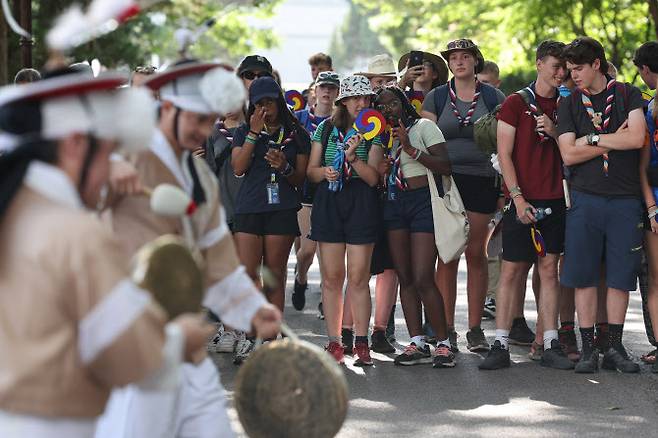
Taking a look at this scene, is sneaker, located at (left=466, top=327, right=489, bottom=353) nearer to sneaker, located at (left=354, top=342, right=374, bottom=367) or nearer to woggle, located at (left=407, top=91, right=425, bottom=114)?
sneaker, located at (left=354, top=342, right=374, bottom=367)

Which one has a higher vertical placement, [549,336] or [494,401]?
[549,336]

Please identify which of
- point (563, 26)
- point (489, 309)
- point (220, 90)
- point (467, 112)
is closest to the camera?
point (220, 90)

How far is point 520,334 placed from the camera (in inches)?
439

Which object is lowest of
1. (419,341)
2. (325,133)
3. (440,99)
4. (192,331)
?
(419,341)

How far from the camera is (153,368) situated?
361cm

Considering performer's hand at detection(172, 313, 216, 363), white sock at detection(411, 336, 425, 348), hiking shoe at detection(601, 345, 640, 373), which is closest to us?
performer's hand at detection(172, 313, 216, 363)

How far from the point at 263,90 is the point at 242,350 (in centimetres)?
196

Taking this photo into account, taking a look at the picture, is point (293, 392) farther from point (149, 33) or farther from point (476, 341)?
point (149, 33)

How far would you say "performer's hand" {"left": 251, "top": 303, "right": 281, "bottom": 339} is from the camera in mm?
5023

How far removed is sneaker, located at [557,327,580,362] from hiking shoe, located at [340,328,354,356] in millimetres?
1590

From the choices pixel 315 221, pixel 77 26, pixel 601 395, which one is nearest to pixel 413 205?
pixel 315 221

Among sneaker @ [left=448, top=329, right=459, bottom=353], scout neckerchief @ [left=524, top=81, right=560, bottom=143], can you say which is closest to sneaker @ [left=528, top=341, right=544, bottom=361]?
sneaker @ [left=448, top=329, right=459, bottom=353]

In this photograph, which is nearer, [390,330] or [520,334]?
[520,334]

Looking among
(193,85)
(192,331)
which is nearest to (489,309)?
(193,85)
